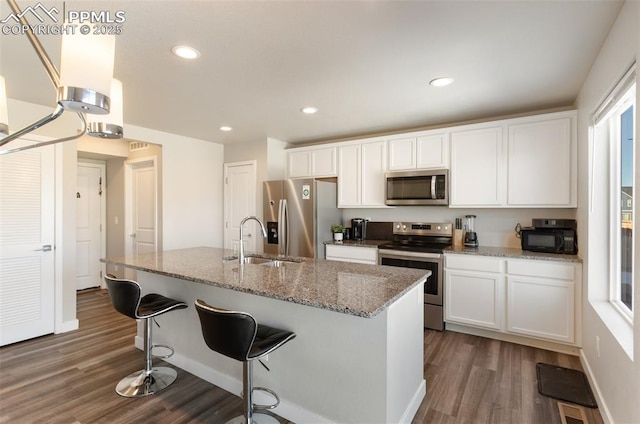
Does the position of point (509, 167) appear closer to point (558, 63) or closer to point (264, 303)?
point (558, 63)

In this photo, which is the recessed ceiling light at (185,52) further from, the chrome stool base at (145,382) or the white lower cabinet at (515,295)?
the white lower cabinet at (515,295)

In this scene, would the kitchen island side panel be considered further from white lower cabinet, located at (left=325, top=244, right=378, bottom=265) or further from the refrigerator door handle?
the refrigerator door handle

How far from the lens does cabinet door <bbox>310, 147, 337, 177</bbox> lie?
4398 millimetres

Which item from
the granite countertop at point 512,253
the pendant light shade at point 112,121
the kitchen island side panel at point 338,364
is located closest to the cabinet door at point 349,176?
the granite countertop at point 512,253

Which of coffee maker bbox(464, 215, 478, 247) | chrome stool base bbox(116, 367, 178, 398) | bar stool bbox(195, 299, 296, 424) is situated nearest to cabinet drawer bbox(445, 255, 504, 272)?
coffee maker bbox(464, 215, 478, 247)

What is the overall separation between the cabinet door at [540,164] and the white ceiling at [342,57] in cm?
28

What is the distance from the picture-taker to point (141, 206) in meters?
4.89

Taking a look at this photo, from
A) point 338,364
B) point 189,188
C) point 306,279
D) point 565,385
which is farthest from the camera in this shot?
point 189,188

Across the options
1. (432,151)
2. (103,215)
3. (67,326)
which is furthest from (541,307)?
(103,215)

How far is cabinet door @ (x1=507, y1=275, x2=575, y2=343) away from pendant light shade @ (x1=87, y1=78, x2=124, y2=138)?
133 inches

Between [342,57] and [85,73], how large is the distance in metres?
1.60

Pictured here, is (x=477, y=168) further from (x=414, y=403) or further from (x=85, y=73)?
(x=85, y=73)

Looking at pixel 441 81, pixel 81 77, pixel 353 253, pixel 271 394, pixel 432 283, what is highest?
Answer: pixel 441 81

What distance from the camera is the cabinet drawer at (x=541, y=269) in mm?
2795
